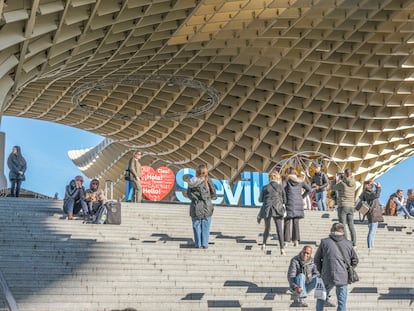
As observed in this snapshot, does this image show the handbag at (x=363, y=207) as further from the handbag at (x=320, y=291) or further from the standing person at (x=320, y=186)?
the handbag at (x=320, y=291)

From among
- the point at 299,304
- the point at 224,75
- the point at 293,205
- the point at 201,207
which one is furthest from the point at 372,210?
the point at 224,75

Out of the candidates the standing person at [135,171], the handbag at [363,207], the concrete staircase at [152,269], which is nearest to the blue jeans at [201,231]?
the concrete staircase at [152,269]

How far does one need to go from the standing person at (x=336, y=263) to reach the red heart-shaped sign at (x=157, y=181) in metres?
20.8

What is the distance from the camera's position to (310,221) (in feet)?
75.5

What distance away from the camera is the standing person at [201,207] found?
1678cm

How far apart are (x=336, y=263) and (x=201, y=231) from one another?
213 inches

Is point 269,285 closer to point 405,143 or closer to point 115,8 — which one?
point 115,8

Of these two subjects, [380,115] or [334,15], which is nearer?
[334,15]

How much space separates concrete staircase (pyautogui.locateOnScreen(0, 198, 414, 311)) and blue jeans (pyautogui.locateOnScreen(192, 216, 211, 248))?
0.30m

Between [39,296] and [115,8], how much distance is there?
1634 centimetres

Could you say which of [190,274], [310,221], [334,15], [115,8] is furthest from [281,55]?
[190,274]

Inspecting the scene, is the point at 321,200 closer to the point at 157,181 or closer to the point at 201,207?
the point at 157,181

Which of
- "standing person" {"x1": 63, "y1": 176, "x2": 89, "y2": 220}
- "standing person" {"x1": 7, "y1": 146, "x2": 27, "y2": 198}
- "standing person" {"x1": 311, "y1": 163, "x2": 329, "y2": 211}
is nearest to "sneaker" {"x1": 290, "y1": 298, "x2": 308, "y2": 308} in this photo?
"standing person" {"x1": 63, "y1": 176, "x2": 89, "y2": 220}

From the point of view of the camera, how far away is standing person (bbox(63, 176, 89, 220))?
19406mm
